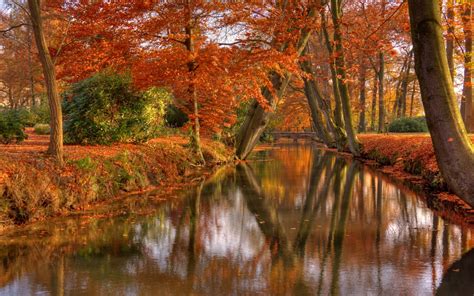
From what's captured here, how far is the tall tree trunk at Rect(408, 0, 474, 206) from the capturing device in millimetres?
7477

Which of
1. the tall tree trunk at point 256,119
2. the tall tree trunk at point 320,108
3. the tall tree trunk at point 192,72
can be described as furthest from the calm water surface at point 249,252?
the tall tree trunk at point 320,108

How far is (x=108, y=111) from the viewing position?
48.4ft

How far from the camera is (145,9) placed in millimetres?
15367

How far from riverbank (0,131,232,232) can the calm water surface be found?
51 cm

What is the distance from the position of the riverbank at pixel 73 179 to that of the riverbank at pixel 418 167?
6538mm

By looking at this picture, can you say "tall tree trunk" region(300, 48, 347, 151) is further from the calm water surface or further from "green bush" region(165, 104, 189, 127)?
the calm water surface

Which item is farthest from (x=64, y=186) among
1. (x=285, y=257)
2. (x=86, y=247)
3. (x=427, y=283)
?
(x=427, y=283)

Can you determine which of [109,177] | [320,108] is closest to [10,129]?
[109,177]

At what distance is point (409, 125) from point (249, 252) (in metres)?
29.3

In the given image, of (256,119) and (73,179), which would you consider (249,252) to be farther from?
(256,119)

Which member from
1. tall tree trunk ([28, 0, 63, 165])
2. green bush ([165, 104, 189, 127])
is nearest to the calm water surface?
tall tree trunk ([28, 0, 63, 165])

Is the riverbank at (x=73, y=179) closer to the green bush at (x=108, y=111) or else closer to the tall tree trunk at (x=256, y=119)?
the green bush at (x=108, y=111)

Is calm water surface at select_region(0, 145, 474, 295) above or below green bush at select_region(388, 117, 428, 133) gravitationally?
below

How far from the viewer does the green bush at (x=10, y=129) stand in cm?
1297
